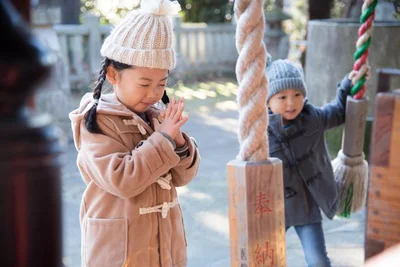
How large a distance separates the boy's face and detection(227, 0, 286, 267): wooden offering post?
1.05 meters

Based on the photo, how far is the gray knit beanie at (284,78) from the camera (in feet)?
8.18

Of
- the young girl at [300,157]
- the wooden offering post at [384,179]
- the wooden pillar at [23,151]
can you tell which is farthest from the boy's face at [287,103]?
the wooden pillar at [23,151]

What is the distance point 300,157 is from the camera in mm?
2578

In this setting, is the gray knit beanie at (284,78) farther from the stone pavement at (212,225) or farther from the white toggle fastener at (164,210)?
the stone pavement at (212,225)

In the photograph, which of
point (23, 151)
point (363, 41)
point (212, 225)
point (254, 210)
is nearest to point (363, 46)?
point (363, 41)

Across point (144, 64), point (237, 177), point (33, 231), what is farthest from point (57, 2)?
point (144, 64)

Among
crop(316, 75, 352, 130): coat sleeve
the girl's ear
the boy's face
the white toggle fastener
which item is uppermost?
the girl's ear

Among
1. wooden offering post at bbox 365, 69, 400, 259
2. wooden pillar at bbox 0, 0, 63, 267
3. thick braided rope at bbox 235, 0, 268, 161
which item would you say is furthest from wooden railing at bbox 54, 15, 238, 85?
wooden pillar at bbox 0, 0, 63, 267

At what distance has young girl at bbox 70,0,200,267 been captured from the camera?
1753mm

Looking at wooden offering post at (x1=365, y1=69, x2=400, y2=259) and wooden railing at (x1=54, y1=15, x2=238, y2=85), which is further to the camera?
wooden railing at (x1=54, y1=15, x2=238, y2=85)

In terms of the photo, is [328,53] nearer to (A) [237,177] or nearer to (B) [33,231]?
(A) [237,177]

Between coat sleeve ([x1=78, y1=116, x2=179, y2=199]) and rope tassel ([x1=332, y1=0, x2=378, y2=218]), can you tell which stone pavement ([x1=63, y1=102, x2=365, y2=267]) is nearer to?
rope tassel ([x1=332, y1=0, x2=378, y2=218])

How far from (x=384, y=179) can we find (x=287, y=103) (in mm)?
1089

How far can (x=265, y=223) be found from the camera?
1.49 metres
